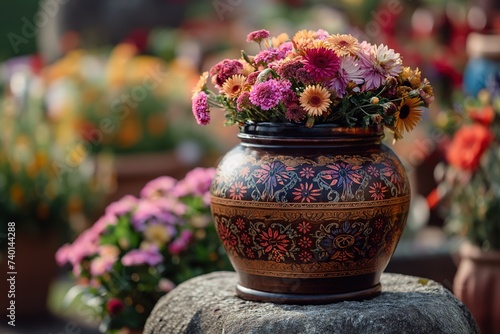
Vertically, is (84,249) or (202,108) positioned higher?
(202,108)

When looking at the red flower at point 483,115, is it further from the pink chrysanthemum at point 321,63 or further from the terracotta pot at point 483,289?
the pink chrysanthemum at point 321,63

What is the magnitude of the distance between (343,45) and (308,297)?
762 mm

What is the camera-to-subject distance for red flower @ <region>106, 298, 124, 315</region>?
12.1 ft

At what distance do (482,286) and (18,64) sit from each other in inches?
226

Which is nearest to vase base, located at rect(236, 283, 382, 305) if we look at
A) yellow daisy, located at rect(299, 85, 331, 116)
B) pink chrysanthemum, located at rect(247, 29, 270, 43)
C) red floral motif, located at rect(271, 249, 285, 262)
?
red floral motif, located at rect(271, 249, 285, 262)

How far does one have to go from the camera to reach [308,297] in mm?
2854

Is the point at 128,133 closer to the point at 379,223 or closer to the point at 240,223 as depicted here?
the point at 240,223

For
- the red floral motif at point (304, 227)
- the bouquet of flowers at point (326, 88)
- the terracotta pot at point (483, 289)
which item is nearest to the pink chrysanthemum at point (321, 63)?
the bouquet of flowers at point (326, 88)

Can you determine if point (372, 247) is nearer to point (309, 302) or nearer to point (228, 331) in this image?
point (309, 302)

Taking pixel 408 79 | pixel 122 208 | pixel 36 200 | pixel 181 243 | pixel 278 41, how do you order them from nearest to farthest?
pixel 408 79, pixel 278 41, pixel 181 243, pixel 122 208, pixel 36 200

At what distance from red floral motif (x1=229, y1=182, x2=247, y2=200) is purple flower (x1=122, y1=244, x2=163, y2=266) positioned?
3.12 feet

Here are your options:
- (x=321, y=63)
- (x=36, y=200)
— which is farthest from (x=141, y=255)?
(x=36, y=200)

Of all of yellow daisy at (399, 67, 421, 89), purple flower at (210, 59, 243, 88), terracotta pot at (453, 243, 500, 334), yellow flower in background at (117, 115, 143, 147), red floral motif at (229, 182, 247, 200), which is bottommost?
terracotta pot at (453, 243, 500, 334)

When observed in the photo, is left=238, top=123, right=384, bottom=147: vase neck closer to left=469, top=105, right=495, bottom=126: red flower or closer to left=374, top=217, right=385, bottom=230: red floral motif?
left=374, top=217, right=385, bottom=230: red floral motif
